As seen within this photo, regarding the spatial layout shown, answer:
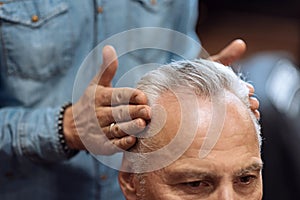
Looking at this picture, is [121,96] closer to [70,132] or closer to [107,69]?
[107,69]

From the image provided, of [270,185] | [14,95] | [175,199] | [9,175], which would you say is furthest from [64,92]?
[270,185]

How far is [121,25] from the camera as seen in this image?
1.85 metres

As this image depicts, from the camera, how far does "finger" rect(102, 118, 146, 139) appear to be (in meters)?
1.40

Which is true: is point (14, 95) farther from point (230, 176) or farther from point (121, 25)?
point (230, 176)

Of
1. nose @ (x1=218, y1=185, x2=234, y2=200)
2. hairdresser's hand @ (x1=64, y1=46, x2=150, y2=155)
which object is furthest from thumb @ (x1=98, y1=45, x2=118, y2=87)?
nose @ (x1=218, y1=185, x2=234, y2=200)

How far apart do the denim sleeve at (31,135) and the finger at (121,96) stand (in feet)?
0.68

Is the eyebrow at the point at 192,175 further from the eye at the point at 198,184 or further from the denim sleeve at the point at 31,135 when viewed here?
the denim sleeve at the point at 31,135

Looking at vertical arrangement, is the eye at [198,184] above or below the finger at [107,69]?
below

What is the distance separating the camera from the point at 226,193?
141cm

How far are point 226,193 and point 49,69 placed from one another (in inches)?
24.9

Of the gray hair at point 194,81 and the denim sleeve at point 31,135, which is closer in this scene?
the gray hair at point 194,81

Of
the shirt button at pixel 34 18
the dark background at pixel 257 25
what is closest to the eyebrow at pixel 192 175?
the shirt button at pixel 34 18

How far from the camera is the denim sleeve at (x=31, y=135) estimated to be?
165 cm

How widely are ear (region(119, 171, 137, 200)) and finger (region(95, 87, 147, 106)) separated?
0.18m
